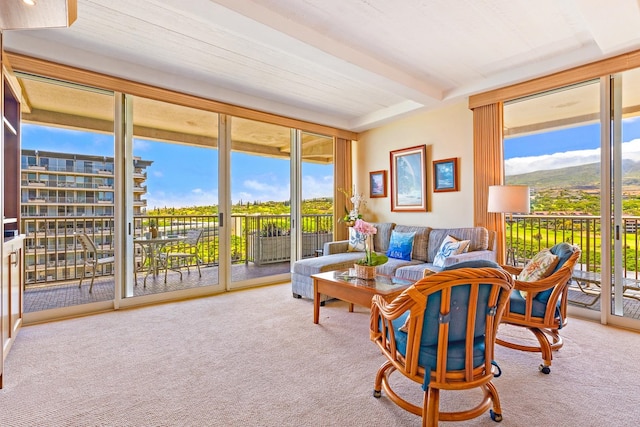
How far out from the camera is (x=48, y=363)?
2330 millimetres

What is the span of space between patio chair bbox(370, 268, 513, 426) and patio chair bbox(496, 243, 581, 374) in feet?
2.81

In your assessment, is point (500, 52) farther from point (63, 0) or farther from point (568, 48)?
point (63, 0)

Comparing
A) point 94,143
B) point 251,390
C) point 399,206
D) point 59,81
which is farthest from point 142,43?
point 399,206

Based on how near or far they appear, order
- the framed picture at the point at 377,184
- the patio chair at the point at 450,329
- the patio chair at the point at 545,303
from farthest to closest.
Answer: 1. the framed picture at the point at 377,184
2. the patio chair at the point at 545,303
3. the patio chair at the point at 450,329

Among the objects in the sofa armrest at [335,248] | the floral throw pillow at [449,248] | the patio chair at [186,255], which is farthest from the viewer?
the sofa armrest at [335,248]

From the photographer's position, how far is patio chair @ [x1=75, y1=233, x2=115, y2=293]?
12.3 feet

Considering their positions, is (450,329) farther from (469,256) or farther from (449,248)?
(449,248)

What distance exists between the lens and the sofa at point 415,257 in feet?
11.9

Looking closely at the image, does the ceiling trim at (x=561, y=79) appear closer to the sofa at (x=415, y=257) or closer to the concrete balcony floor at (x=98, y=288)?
the sofa at (x=415, y=257)

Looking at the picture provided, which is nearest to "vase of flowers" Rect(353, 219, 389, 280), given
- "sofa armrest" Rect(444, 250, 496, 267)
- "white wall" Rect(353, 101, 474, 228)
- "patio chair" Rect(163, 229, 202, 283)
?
"sofa armrest" Rect(444, 250, 496, 267)

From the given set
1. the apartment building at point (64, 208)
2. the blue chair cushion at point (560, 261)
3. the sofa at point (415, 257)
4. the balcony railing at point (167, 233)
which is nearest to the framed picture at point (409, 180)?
the sofa at point (415, 257)

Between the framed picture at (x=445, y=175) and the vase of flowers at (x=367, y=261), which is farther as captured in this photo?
the framed picture at (x=445, y=175)

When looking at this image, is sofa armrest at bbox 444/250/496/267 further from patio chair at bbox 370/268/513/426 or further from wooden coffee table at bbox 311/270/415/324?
patio chair at bbox 370/268/513/426

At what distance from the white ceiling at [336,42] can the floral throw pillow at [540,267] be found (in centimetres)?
180
